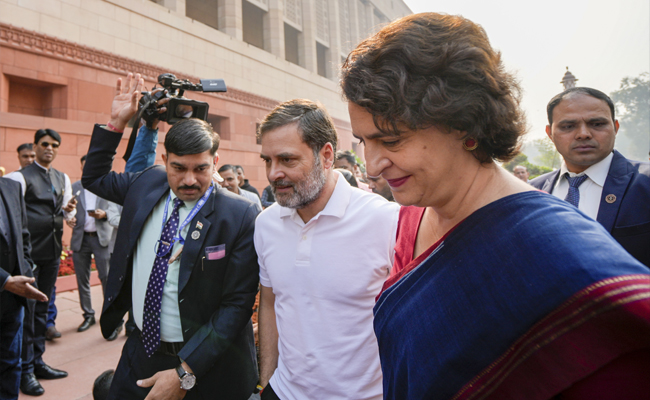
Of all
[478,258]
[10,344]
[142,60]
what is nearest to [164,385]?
[478,258]

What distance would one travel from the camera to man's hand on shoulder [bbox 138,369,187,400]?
1.71m

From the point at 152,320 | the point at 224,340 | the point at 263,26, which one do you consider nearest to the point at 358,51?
the point at 224,340

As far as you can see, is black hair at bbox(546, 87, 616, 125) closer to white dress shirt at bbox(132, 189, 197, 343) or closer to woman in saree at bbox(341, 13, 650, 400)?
woman in saree at bbox(341, 13, 650, 400)

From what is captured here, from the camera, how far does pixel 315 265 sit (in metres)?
1.73

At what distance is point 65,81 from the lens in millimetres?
9227

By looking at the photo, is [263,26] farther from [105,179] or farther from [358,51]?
[358,51]

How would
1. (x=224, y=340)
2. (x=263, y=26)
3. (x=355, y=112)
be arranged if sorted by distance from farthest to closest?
(x=263, y=26) < (x=224, y=340) < (x=355, y=112)

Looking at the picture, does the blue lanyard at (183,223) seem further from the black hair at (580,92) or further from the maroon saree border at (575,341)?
the black hair at (580,92)

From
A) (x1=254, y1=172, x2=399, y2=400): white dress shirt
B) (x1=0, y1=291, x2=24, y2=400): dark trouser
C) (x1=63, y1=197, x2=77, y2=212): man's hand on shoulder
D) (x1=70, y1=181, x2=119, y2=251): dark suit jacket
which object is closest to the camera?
(x1=254, y1=172, x2=399, y2=400): white dress shirt

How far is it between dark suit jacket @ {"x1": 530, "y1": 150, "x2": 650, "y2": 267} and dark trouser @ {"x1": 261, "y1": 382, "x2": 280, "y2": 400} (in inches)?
82.2

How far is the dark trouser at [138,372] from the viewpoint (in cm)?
192

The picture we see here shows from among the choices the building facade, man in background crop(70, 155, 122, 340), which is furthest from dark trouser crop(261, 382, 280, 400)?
man in background crop(70, 155, 122, 340)

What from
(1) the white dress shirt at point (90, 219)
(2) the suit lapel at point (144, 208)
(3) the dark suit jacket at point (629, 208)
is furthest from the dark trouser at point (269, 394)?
(1) the white dress shirt at point (90, 219)

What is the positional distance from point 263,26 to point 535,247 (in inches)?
781
